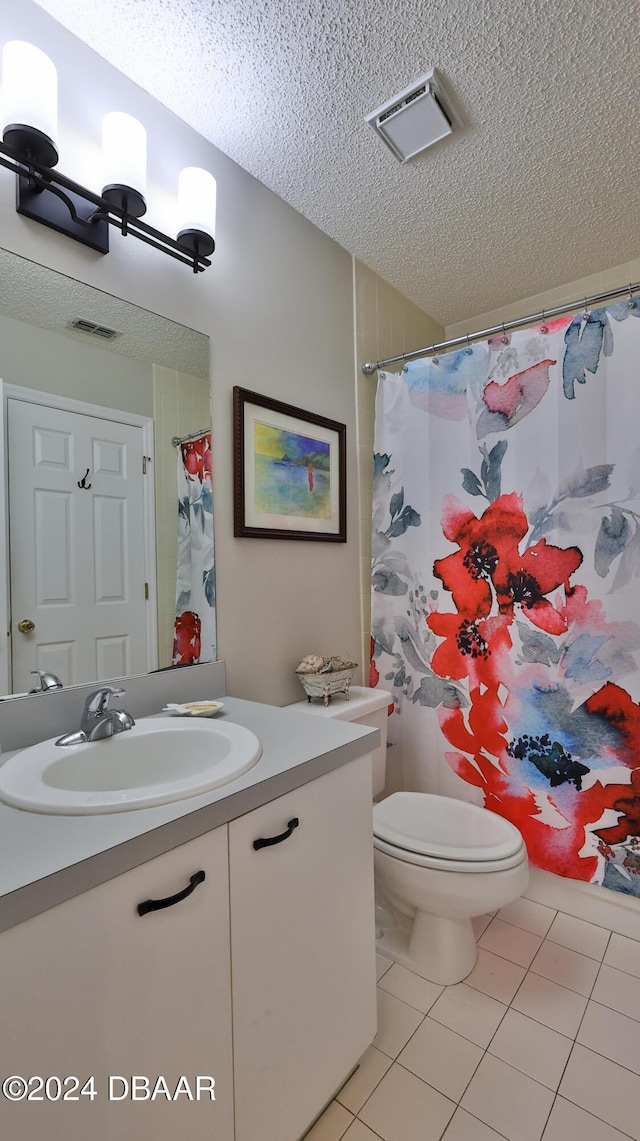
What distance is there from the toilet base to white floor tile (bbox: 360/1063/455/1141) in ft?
0.98

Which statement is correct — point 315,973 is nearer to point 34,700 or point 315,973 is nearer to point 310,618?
point 34,700

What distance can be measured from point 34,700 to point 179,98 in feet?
4.93

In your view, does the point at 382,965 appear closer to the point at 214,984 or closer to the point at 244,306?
the point at 214,984

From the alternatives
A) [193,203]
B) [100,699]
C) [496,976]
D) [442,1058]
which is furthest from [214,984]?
[193,203]

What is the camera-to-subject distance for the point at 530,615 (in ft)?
5.43

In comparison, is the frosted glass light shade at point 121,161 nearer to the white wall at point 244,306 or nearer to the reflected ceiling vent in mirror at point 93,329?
the white wall at point 244,306

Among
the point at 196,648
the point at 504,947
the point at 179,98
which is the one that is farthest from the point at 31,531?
the point at 504,947

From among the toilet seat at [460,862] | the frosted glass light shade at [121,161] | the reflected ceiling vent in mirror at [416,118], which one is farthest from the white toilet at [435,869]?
the reflected ceiling vent in mirror at [416,118]

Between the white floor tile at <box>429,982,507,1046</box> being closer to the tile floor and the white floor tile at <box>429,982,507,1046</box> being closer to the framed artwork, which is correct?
the tile floor

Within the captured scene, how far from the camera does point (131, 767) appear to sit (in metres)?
1.06

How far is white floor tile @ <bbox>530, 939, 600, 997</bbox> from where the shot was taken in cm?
140

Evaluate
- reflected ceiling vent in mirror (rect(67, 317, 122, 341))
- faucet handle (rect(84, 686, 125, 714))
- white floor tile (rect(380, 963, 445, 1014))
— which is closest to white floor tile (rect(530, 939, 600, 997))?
white floor tile (rect(380, 963, 445, 1014))

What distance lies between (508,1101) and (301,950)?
626 mm

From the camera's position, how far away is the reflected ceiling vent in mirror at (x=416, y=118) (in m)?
1.28
